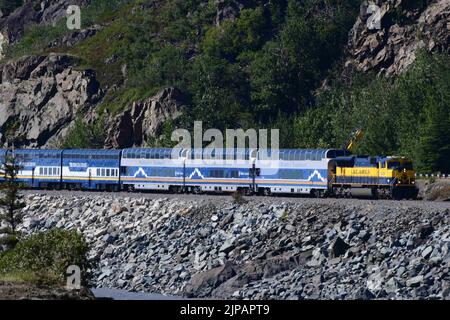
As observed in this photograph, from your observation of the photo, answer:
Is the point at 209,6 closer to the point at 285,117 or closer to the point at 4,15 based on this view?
the point at 285,117

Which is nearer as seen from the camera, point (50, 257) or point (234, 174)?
point (50, 257)

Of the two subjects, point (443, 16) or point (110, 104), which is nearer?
point (443, 16)

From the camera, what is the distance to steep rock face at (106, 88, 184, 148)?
120438mm

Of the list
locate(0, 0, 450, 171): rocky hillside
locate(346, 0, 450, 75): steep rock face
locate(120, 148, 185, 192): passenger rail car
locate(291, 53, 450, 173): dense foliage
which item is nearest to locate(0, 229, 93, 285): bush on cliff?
locate(120, 148, 185, 192): passenger rail car

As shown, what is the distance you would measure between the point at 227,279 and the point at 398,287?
438 inches

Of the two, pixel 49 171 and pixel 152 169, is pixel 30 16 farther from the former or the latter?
pixel 152 169

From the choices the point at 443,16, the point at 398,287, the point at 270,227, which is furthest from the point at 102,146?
the point at 398,287

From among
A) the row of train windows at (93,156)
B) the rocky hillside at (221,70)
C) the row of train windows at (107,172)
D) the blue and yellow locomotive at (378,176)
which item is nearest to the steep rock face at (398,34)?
the rocky hillside at (221,70)

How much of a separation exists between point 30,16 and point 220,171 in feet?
324

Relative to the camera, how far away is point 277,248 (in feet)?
213

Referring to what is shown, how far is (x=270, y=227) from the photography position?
6844 cm

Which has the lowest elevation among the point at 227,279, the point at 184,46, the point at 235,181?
the point at 227,279

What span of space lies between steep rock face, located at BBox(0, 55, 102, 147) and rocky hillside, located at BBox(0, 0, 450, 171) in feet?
0.53

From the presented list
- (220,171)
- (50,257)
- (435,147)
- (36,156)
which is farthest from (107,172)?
(50,257)
